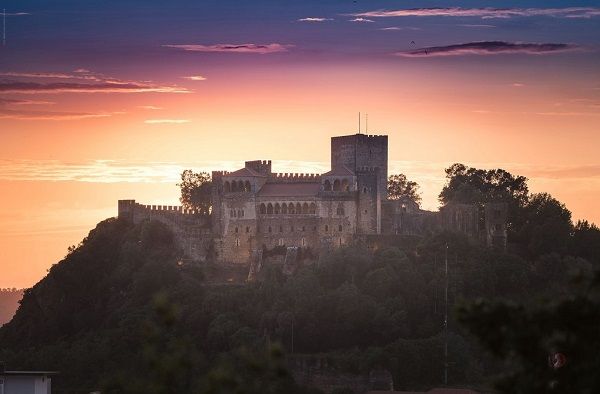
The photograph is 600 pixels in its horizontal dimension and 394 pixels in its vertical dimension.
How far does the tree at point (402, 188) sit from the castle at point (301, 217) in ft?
25.6

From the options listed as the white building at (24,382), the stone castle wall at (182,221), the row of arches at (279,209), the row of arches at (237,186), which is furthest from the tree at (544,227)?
the white building at (24,382)

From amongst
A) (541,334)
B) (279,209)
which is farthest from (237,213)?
(541,334)

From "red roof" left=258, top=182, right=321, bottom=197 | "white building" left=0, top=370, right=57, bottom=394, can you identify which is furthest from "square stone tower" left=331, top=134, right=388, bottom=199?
"white building" left=0, top=370, right=57, bottom=394

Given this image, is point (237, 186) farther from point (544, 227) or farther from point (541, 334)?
point (541, 334)

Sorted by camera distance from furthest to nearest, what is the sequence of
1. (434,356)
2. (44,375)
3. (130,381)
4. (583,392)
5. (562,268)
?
1. (562,268)
2. (434,356)
3. (44,375)
4. (130,381)
5. (583,392)

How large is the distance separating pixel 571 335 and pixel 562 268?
59.6 meters

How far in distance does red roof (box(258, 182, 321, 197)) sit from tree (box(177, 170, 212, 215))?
523 cm

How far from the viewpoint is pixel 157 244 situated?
3474 inches

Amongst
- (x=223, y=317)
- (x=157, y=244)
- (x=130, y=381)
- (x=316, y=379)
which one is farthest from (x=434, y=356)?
(x=130, y=381)

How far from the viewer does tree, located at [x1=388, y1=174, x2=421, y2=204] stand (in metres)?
96.6

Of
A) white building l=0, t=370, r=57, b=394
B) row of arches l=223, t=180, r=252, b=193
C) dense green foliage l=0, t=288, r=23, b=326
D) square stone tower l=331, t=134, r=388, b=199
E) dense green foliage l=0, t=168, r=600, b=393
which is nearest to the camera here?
white building l=0, t=370, r=57, b=394

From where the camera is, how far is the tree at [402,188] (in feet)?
317

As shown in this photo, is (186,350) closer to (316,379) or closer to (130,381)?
(130,381)

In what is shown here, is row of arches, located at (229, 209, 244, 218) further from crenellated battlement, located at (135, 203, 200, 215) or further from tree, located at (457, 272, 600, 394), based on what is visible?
tree, located at (457, 272, 600, 394)
